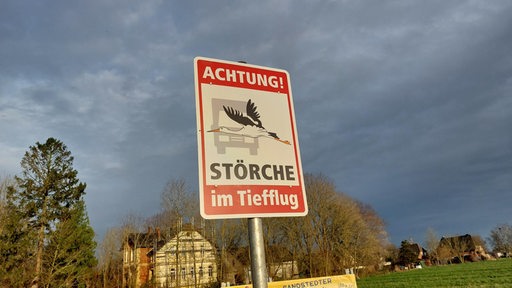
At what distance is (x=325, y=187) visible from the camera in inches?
1905

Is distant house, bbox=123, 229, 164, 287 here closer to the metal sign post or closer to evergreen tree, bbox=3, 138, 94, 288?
evergreen tree, bbox=3, 138, 94, 288

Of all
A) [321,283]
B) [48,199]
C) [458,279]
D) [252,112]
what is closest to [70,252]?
[48,199]

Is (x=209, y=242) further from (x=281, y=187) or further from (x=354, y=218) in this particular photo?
(x=281, y=187)

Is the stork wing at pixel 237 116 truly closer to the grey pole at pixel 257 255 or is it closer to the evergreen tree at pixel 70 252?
the grey pole at pixel 257 255

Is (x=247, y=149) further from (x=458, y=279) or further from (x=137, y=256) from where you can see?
(x=137, y=256)

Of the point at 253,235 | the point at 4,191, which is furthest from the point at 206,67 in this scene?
the point at 4,191

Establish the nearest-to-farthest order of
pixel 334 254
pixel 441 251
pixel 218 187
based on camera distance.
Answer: pixel 218 187 → pixel 334 254 → pixel 441 251

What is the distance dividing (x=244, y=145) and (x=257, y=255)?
653mm

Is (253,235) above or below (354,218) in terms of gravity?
below

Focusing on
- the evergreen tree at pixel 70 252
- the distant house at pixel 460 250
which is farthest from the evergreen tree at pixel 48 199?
the distant house at pixel 460 250

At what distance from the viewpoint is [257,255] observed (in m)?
1.95

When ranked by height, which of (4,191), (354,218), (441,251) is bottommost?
(441,251)

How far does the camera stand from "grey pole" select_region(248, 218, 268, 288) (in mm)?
1893

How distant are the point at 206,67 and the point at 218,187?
852 mm
